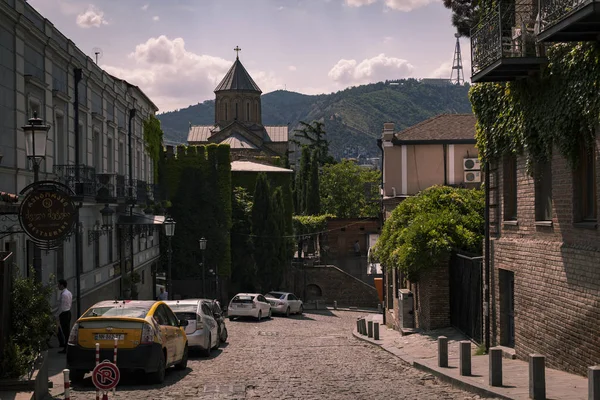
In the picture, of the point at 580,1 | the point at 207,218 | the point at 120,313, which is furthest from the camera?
the point at 207,218

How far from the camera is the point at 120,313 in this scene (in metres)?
14.6

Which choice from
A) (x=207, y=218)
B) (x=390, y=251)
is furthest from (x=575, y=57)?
(x=207, y=218)

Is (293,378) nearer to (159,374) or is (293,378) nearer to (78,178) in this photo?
(159,374)

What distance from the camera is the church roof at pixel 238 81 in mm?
113125

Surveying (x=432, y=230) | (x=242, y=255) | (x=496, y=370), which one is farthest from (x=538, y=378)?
(x=242, y=255)

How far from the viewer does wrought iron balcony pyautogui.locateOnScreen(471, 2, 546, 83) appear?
49.6ft

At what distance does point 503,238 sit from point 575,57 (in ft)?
19.4

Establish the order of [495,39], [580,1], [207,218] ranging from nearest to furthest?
[580,1] < [495,39] < [207,218]

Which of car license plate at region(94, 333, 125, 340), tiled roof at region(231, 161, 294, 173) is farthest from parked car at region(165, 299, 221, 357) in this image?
tiled roof at region(231, 161, 294, 173)

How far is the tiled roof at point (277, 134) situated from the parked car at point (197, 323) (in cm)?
9161

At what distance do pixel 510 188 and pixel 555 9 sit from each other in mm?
6587

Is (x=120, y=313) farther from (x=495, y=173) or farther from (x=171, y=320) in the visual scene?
(x=495, y=173)

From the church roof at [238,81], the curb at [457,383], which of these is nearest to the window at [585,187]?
the curb at [457,383]

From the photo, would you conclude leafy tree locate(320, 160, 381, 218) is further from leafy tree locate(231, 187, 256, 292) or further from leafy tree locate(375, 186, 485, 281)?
leafy tree locate(375, 186, 485, 281)
